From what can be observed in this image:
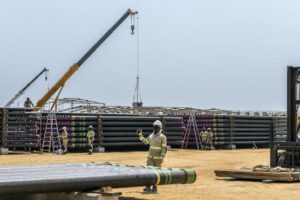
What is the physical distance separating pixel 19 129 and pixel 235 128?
1513 cm

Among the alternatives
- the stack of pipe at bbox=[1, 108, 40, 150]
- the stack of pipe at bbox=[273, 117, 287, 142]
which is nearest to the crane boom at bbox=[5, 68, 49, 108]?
the stack of pipe at bbox=[1, 108, 40, 150]

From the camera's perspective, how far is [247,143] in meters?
37.4

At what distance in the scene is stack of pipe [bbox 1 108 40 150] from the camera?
94.8ft

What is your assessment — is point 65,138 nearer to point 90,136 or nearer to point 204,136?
point 90,136

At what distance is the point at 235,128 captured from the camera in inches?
1446

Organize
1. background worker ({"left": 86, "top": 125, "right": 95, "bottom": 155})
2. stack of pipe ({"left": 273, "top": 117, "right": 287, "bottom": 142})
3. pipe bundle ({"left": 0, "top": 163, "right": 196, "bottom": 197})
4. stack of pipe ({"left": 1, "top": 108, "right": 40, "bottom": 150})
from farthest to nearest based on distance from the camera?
stack of pipe ({"left": 273, "top": 117, "right": 287, "bottom": 142}), stack of pipe ({"left": 1, "top": 108, "right": 40, "bottom": 150}), background worker ({"left": 86, "top": 125, "right": 95, "bottom": 155}), pipe bundle ({"left": 0, "top": 163, "right": 196, "bottom": 197})

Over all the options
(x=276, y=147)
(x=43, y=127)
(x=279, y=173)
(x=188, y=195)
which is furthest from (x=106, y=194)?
(x=43, y=127)

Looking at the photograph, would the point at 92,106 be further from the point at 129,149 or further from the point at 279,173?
the point at 279,173

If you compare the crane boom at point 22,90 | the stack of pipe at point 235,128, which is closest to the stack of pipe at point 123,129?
the stack of pipe at point 235,128

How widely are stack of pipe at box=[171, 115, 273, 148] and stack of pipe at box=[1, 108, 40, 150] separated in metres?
10.8

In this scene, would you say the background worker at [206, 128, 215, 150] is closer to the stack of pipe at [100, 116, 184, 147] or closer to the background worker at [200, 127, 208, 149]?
the background worker at [200, 127, 208, 149]

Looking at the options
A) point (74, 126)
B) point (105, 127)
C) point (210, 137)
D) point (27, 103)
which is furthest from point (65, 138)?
point (210, 137)

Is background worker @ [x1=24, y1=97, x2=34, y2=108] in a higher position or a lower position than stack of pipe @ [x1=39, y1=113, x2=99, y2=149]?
higher

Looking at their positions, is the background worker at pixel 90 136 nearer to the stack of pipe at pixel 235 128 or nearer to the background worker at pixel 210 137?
the stack of pipe at pixel 235 128
